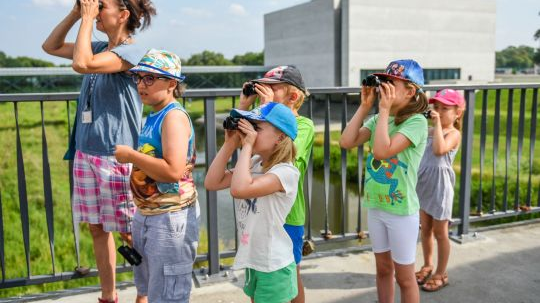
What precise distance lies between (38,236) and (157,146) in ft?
24.7

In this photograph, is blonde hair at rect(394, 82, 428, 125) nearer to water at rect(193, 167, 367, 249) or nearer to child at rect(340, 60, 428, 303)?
child at rect(340, 60, 428, 303)

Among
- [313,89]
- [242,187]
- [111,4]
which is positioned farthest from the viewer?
[313,89]

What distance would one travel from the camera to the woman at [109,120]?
2404 millimetres

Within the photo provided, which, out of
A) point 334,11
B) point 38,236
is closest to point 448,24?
point 334,11

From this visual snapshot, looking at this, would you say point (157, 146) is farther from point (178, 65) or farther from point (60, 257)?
point (60, 257)

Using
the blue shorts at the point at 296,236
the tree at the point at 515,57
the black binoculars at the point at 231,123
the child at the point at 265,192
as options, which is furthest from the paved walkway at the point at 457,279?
the tree at the point at 515,57

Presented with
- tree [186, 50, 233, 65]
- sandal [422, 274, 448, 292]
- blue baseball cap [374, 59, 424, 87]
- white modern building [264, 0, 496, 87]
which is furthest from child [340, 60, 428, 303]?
tree [186, 50, 233, 65]

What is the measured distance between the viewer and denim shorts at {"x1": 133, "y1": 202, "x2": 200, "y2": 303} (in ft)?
6.91

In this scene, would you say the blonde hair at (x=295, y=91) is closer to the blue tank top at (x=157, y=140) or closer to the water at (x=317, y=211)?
the blue tank top at (x=157, y=140)

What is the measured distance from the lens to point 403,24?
49750 mm

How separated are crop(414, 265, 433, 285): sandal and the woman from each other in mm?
1897

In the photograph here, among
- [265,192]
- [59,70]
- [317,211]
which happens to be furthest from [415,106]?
[59,70]

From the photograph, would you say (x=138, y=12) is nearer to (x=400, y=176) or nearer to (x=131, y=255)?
(x=131, y=255)

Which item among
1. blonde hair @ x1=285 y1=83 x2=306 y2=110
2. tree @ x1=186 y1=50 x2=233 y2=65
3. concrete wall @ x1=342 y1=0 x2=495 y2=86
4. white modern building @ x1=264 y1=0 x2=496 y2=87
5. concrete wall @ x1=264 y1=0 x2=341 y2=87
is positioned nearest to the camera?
blonde hair @ x1=285 y1=83 x2=306 y2=110
